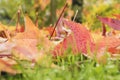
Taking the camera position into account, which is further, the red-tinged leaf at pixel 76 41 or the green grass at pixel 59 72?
the red-tinged leaf at pixel 76 41

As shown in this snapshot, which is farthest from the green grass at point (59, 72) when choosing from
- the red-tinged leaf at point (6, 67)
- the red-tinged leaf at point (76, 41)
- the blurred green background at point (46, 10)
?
the blurred green background at point (46, 10)

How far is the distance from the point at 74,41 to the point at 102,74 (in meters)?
0.21

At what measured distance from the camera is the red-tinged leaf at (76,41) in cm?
95

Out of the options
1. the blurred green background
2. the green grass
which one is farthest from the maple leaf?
the blurred green background

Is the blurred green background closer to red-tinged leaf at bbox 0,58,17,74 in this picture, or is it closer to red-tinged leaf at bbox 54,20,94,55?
red-tinged leaf at bbox 54,20,94,55

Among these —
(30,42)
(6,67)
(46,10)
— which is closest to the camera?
(6,67)

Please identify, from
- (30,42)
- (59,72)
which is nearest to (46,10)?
(30,42)

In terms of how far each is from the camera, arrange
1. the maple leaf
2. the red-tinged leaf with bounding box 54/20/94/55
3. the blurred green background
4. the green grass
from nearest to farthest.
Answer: the green grass, the maple leaf, the red-tinged leaf with bounding box 54/20/94/55, the blurred green background

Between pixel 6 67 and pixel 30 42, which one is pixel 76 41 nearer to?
pixel 30 42

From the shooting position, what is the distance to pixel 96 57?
2.84 ft

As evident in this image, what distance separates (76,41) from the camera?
97cm

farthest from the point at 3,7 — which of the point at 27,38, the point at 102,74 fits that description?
the point at 102,74

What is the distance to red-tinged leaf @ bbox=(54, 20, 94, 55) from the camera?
946 mm

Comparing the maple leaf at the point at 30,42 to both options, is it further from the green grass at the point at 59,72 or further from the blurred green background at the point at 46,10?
the blurred green background at the point at 46,10
